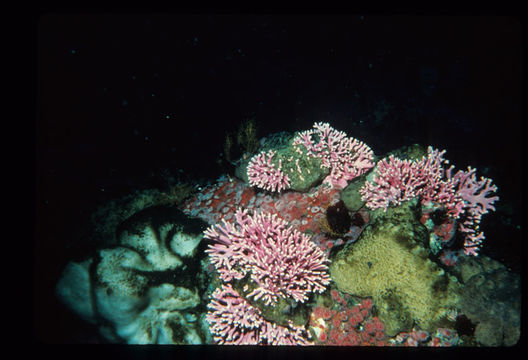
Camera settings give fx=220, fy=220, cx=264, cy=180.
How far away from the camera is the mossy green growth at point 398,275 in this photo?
2379 mm

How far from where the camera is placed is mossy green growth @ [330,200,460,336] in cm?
238

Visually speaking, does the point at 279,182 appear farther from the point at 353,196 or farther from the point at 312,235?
the point at 353,196

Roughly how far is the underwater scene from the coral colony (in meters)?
0.02

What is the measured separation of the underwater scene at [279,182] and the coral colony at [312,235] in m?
0.02

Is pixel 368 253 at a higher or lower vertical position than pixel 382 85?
lower

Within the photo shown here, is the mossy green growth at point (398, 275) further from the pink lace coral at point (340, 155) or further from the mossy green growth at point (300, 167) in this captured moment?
the mossy green growth at point (300, 167)

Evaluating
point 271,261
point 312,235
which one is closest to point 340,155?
point 312,235

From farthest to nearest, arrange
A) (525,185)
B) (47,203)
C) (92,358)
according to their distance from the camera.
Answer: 1. (47,203)
2. (525,185)
3. (92,358)

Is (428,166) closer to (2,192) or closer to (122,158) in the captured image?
(2,192)

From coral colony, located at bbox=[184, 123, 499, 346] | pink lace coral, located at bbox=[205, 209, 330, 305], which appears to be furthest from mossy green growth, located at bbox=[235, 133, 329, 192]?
pink lace coral, located at bbox=[205, 209, 330, 305]

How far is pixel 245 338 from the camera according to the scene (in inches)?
97.8

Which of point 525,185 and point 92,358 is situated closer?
point 92,358

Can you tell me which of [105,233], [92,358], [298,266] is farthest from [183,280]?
[105,233]

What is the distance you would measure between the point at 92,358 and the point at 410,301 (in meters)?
3.48
